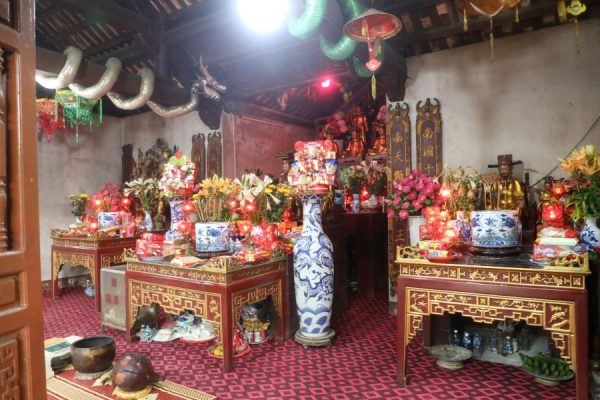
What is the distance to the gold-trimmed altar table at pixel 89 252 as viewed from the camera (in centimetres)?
475

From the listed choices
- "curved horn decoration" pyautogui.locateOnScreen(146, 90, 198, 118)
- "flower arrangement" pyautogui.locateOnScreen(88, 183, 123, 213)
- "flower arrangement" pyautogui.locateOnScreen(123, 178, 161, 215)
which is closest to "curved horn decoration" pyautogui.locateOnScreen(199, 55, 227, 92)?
"curved horn decoration" pyautogui.locateOnScreen(146, 90, 198, 118)

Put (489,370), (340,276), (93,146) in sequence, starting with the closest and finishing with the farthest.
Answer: (489,370) → (340,276) → (93,146)

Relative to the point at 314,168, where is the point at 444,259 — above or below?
below

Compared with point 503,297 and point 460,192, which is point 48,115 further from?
point 503,297

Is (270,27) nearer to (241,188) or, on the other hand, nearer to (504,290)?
(241,188)

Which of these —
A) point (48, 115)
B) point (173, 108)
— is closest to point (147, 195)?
point (173, 108)

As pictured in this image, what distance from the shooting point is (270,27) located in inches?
129

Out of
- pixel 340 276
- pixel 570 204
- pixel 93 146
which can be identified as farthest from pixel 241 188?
pixel 93 146

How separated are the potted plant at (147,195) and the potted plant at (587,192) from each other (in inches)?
168

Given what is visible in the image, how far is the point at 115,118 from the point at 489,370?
6.82 metres

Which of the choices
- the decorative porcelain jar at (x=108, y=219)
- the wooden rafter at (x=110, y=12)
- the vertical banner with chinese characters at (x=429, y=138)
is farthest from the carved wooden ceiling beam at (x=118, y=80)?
the vertical banner with chinese characters at (x=429, y=138)

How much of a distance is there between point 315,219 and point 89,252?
123 inches

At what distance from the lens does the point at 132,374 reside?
224 centimetres

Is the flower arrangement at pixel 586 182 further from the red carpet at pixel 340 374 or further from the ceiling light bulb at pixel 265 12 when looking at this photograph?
the ceiling light bulb at pixel 265 12
